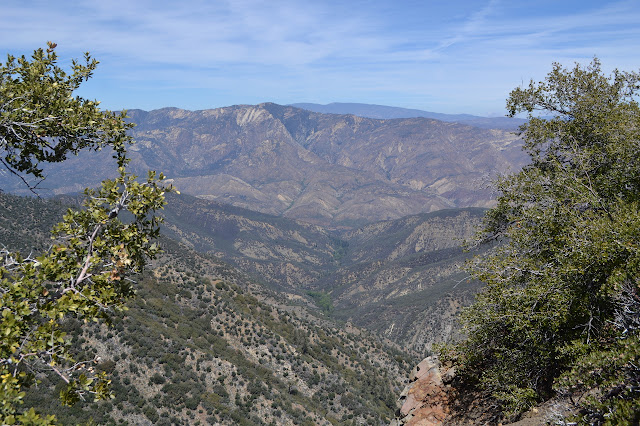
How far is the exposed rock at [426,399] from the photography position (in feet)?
47.6

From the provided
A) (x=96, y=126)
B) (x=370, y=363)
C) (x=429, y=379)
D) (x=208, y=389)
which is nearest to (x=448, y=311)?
(x=370, y=363)

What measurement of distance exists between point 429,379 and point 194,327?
44.7m

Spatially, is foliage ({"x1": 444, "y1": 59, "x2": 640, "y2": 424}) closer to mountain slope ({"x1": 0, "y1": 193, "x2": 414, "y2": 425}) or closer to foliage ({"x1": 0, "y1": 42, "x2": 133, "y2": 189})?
foliage ({"x1": 0, "y1": 42, "x2": 133, "y2": 189})

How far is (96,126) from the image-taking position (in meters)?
8.26

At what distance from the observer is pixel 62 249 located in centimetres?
633

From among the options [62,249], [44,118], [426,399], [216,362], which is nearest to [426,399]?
[426,399]

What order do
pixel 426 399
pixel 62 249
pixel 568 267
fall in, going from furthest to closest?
pixel 426 399 < pixel 568 267 < pixel 62 249

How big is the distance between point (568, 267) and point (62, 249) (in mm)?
11436

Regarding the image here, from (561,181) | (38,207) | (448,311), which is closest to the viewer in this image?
(561,181)

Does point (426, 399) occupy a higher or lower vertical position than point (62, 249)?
lower

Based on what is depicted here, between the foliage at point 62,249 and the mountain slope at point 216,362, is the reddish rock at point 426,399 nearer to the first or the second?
the foliage at point 62,249

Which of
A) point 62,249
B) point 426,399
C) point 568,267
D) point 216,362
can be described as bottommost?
point 216,362

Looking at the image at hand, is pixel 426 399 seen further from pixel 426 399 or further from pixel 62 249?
pixel 62 249

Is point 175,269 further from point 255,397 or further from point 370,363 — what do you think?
point 370,363
